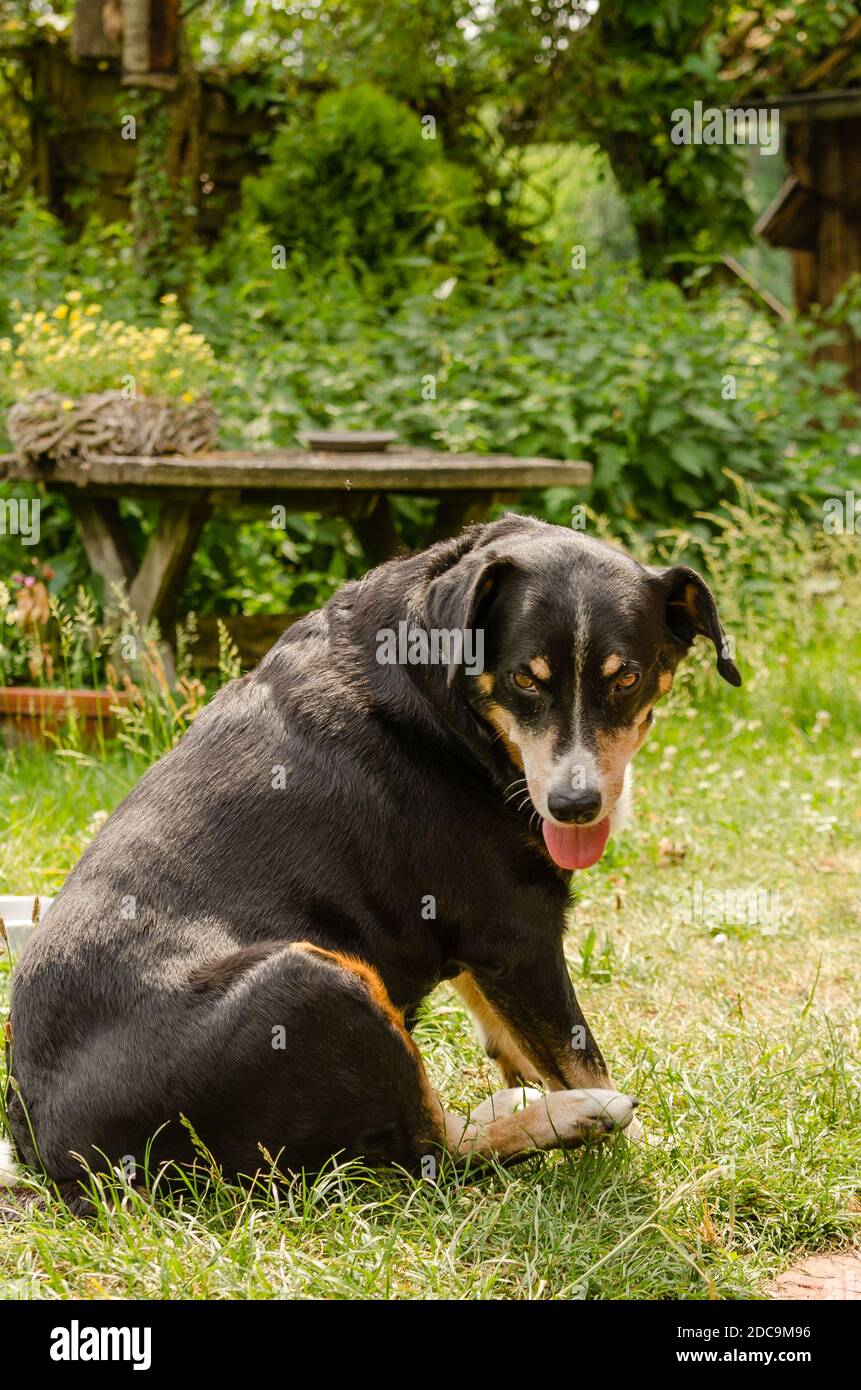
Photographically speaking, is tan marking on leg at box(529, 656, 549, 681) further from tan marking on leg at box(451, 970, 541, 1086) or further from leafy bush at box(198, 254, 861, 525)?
leafy bush at box(198, 254, 861, 525)

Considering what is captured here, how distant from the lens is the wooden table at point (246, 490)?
5.47 metres

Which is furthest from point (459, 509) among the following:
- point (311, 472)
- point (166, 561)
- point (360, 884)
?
point (360, 884)

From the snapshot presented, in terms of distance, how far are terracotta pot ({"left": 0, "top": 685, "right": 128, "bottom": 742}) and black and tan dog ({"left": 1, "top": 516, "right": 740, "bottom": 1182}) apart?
2.64 metres

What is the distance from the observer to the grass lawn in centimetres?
256

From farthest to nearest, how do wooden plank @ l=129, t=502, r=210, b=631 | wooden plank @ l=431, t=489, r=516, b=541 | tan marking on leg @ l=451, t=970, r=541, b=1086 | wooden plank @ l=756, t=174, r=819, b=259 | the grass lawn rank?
wooden plank @ l=756, t=174, r=819, b=259 < wooden plank @ l=431, t=489, r=516, b=541 < wooden plank @ l=129, t=502, r=210, b=631 < tan marking on leg @ l=451, t=970, r=541, b=1086 < the grass lawn

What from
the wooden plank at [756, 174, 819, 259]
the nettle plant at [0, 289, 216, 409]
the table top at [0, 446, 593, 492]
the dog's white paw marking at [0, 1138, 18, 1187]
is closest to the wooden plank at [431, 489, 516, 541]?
the table top at [0, 446, 593, 492]

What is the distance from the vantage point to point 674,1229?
108 inches

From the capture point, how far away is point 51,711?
562 cm

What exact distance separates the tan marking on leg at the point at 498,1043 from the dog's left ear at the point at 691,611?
97 centimetres

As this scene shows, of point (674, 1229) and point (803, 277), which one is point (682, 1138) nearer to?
point (674, 1229)

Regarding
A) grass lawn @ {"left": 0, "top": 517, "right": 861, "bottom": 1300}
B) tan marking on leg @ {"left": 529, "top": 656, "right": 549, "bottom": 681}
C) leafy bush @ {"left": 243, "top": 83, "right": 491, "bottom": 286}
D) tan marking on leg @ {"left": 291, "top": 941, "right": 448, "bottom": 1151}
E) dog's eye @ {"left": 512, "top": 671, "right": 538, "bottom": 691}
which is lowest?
grass lawn @ {"left": 0, "top": 517, "right": 861, "bottom": 1300}
